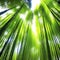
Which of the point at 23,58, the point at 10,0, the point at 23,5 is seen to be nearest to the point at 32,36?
the point at 23,58

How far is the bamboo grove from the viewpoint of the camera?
0.94 meters

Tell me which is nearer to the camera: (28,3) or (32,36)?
(32,36)

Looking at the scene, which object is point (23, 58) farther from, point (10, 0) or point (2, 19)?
point (10, 0)

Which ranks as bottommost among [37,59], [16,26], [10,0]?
[37,59]

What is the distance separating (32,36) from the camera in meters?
1.06

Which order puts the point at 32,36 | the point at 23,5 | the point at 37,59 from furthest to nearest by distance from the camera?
the point at 23,5 < the point at 32,36 < the point at 37,59

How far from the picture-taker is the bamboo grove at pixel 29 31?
3.08 feet

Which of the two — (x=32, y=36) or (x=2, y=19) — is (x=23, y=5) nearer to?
(x=2, y=19)

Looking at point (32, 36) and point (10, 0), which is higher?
point (10, 0)

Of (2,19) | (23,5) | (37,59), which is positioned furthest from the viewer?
(23,5)

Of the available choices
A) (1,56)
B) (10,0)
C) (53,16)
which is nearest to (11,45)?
(1,56)

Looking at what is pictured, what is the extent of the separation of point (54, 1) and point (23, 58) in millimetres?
685

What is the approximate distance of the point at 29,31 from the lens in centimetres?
110

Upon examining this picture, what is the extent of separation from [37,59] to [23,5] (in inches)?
23.4
